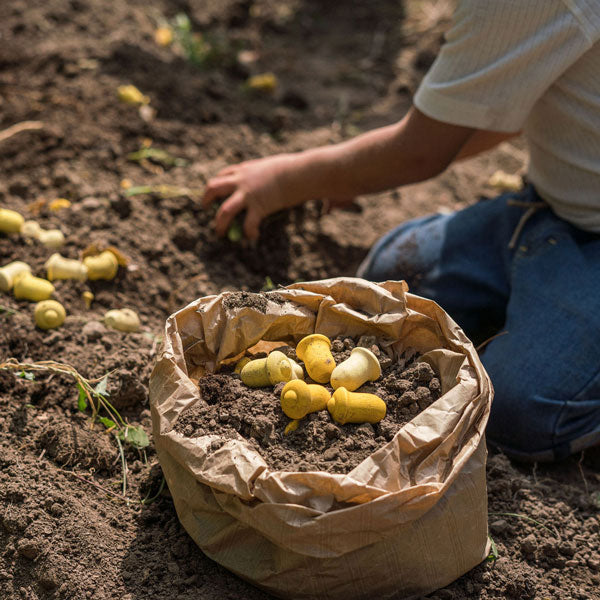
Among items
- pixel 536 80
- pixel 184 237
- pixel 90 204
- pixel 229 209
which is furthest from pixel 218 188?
pixel 536 80

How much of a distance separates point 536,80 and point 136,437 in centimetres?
152

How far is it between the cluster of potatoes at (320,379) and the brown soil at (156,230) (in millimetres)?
438

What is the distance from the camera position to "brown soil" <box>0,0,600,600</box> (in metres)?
1.66

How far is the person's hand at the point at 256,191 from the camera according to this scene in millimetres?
2500

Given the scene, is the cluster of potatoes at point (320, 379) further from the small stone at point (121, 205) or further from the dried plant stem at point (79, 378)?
the small stone at point (121, 205)

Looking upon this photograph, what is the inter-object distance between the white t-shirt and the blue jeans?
157 millimetres

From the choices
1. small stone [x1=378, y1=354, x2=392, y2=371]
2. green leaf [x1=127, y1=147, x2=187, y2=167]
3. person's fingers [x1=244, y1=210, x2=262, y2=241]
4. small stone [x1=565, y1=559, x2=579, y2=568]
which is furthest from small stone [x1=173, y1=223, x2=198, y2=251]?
small stone [x1=565, y1=559, x2=579, y2=568]

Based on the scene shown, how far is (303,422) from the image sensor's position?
5.21ft

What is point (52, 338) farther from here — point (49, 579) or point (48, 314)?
point (49, 579)

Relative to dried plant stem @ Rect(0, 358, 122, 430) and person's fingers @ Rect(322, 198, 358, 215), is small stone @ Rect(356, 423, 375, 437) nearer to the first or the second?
dried plant stem @ Rect(0, 358, 122, 430)

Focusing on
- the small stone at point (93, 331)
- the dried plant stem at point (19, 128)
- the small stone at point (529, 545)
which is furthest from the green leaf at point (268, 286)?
the dried plant stem at point (19, 128)

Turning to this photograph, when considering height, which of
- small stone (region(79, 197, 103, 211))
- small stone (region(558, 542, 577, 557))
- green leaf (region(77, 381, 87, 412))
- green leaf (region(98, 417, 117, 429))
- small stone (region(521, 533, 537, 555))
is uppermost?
small stone (region(79, 197, 103, 211))

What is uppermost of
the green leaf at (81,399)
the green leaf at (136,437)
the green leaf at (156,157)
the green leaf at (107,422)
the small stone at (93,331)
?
the green leaf at (156,157)

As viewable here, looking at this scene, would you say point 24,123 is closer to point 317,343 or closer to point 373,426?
point 317,343
